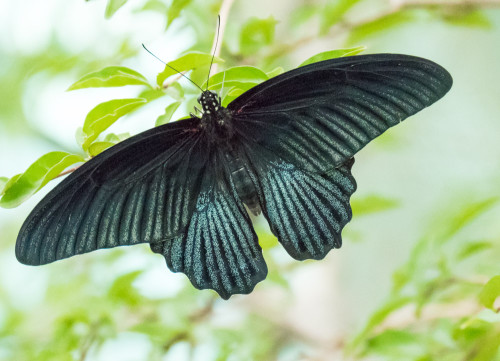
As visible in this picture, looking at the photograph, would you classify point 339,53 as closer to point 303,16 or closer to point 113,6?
point 113,6

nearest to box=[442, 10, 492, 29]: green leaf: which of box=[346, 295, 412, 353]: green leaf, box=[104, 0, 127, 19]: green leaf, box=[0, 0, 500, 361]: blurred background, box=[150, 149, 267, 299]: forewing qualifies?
box=[0, 0, 500, 361]: blurred background

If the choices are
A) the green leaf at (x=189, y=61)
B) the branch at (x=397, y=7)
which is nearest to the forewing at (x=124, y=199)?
the green leaf at (x=189, y=61)

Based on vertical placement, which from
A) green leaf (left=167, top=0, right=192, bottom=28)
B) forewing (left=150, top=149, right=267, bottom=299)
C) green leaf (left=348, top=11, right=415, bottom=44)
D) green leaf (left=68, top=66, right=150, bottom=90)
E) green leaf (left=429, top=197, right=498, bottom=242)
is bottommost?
forewing (left=150, top=149, right=267, bottom=299)

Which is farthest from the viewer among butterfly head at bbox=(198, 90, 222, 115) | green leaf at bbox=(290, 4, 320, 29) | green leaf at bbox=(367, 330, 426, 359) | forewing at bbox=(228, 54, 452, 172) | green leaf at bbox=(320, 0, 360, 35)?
green leaf at bbox=(290, 4, 320, 29)

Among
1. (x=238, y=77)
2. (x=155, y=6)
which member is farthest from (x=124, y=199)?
(x=155, y=6)

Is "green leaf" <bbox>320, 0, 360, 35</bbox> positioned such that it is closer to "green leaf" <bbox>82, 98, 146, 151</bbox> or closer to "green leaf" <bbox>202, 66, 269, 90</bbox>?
"green leaf" <bbox>202, 66, 269, 90</bbox>

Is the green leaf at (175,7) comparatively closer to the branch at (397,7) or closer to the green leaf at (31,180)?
the green leaf at (31,180)

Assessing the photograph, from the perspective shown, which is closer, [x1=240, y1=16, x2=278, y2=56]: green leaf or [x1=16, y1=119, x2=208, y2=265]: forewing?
[x1=16, y1=119, x2=208, y2=265]: forewing
